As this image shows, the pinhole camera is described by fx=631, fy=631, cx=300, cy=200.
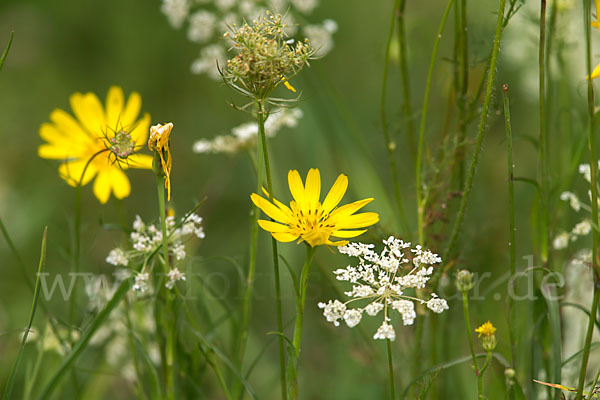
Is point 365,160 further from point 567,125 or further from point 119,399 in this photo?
point 119,399

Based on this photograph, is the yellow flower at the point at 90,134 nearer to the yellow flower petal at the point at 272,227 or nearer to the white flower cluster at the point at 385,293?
the yellow flower petal at the point at 272,227

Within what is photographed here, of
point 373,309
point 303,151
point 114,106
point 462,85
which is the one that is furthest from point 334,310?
point 303,151

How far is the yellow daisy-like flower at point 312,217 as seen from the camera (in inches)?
36.1

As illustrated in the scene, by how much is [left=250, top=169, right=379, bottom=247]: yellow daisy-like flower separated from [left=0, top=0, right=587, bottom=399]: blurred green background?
0.30 meters

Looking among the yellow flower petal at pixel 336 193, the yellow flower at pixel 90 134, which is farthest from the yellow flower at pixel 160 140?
the yellow flower at pixel 90 134

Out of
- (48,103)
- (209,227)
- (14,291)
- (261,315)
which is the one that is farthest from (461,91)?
(48,103)

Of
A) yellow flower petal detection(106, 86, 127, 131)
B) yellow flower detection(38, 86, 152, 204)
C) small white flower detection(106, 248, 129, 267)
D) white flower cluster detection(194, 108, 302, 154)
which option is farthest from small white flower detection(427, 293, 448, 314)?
yellow flower petal detection(106, 86, 127, 131)

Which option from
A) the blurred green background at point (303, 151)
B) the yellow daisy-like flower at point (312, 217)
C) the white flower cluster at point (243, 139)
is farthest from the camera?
the blurred green background at point (303, 151)

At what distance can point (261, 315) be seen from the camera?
6.98ft

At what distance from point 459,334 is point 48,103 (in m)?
2.17

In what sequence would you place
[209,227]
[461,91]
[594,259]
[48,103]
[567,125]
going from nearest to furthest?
[594,259] → [461,91] → [567,125] → [209,227] → [48,103]

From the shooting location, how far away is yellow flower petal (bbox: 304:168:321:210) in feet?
3.32

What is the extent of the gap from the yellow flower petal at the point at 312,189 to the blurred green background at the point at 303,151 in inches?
12.0

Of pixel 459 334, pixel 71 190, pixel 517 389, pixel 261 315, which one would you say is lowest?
pixel 517 389
